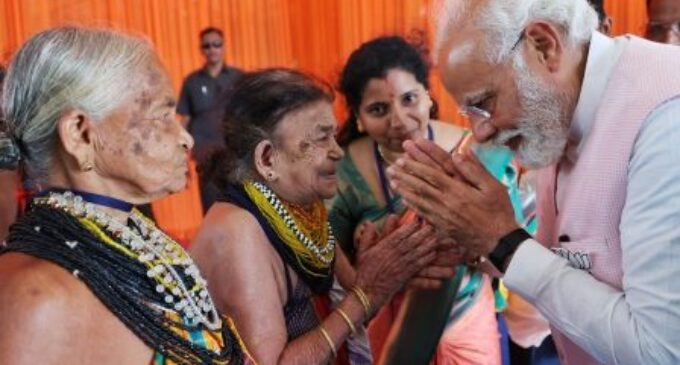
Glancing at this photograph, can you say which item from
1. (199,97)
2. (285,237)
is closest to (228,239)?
(285,237)

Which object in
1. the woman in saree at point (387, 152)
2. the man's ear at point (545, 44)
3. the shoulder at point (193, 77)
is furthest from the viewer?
the shoulder at point (193, 77)

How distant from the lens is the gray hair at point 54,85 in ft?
3.92

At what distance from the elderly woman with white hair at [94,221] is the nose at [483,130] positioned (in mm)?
605

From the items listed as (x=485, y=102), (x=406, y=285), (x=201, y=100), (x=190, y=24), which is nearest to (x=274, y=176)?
(x=406, y=285)

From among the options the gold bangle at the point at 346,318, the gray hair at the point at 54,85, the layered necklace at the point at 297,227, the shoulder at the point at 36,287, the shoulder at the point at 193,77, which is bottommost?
the shoulder at the point at 193,77

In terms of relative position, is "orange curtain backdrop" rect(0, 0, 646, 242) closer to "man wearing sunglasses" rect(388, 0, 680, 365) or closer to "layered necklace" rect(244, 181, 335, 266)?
"layered necklace" rect(244, 181, 335, 266)

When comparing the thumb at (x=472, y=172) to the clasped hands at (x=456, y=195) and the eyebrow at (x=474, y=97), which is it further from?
the eyebrow at (x=474, y=97)

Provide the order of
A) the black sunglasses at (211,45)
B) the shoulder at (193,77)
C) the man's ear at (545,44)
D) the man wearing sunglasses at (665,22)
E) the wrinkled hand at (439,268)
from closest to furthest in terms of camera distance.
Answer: the man's ear at (545,44)
the wrinkled hand at (439,268)
the man wearing sunglasses at (665,22)
the shoulder at (193,77)
the black sunglasses at (211,45)

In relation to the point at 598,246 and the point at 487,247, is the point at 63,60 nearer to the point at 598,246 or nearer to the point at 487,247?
the point at 487,247

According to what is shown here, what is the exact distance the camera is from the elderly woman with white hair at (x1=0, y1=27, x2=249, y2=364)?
3.66 feet

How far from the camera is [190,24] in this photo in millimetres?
7734

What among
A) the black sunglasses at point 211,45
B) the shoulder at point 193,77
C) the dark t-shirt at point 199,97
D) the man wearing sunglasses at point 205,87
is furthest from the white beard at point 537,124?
the black sunglasses at point 211,45

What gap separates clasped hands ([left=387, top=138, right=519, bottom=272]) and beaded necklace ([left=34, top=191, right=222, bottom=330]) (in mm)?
487

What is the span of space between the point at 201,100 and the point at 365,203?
4375mm
